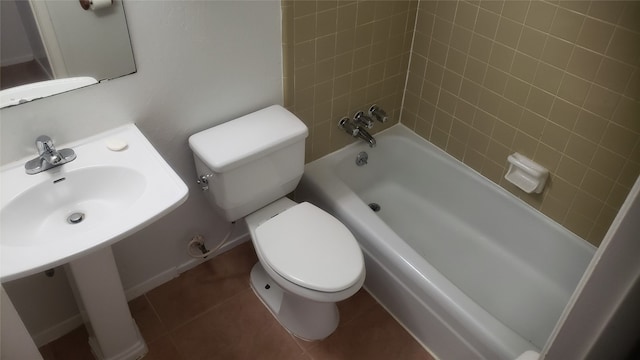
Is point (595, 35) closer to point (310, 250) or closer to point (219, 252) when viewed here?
point (310, 250)

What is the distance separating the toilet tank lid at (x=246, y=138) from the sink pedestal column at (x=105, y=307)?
46 centimetres

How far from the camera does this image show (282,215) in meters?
1.89

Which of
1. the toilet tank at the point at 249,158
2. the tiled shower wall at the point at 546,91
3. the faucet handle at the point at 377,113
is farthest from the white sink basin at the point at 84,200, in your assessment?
the tiled shower wall at the point at 546,91

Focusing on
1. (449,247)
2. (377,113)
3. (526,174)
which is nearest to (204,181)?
(377,113)

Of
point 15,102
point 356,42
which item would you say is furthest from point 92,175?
point 356,42

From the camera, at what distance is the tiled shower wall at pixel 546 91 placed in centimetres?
163

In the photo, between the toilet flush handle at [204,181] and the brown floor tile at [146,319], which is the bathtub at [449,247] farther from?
the brown floor tile at [146,319]

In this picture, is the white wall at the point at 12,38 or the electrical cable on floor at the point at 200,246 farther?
the electrical cable on floor at the point at 200,246

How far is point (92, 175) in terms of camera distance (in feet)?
4.94

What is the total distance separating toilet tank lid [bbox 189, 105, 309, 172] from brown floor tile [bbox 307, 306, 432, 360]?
31.8 inches

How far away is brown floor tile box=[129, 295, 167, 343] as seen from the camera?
1970 mm

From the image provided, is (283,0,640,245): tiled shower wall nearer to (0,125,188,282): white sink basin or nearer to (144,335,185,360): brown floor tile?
(0,125,188,282): white sink basin

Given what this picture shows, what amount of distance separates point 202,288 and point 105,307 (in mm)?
536

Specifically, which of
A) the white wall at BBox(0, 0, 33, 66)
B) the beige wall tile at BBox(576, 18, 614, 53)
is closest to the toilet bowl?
the white wall at BBox(0, 0, 33, 66)
